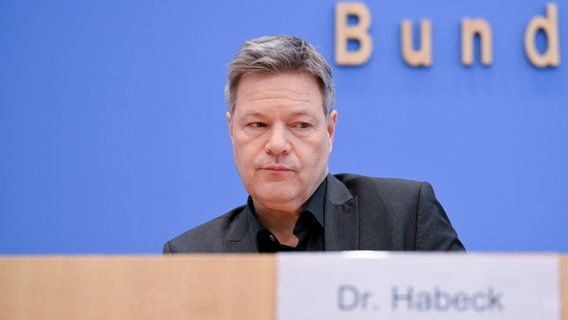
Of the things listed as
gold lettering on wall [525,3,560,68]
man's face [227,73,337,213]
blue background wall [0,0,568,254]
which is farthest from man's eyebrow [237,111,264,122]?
gold lettering on wall [525,3,560,68]

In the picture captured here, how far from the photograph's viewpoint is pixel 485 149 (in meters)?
2.06

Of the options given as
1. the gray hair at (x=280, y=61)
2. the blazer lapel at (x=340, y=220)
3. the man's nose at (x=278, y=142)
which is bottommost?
the blazer lapel at (x=340, y=220)

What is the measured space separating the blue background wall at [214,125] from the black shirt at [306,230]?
74cm

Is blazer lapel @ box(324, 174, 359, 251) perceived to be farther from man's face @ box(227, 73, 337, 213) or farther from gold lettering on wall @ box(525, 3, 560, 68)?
gold lettering on wall @ box(525, 3, 560, 68)

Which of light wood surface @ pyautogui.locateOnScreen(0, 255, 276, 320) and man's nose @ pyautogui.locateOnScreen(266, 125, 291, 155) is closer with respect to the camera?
light wood surface @ pyautogui.locateOnScreen(0, 255, 276, 320)

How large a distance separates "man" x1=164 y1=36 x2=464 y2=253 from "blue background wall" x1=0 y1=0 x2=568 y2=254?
2.37ft

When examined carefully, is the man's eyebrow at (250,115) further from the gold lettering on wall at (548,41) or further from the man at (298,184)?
the gold lettering on wall at (548,41)

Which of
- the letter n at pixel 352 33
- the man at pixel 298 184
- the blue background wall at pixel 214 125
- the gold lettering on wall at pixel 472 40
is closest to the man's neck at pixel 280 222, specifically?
the man at pixel 298 184

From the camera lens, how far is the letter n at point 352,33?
204 cm

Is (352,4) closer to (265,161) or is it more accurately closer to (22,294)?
(265,161)

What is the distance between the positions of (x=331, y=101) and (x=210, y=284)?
0.83 meters

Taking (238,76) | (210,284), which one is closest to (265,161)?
(238,76)

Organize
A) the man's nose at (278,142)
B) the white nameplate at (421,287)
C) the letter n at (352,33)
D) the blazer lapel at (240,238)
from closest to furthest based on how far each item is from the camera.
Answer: the white nameplate at (421,287) → the man's nose at (278,142) → the blazer lapel at (240,238) → the letter n at (352,33)

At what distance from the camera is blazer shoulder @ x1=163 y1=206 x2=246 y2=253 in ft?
4.42
